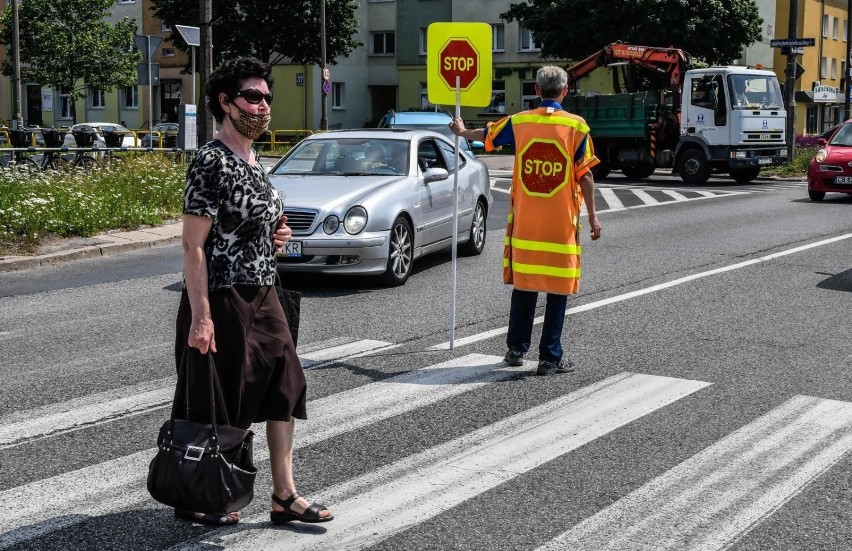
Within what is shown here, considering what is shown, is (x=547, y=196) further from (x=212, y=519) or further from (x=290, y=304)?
(x=212, y=519)

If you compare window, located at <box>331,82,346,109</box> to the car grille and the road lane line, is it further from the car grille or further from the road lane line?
the road lane line

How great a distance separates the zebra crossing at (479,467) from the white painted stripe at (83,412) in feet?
0.03

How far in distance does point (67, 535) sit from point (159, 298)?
6.19 m

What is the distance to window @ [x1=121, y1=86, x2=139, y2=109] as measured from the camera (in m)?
60.1

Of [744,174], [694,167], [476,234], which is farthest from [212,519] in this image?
Answer: [744,174]

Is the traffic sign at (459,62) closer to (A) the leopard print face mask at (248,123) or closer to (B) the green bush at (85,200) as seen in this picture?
(A) the leopard print face mask at (248,123)

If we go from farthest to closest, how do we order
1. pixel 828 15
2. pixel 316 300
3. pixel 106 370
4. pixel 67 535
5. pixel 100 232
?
pixel 828 15 < pixel 100 232 < pixel 316 300 < pixel 106 370 < pixel 67 535

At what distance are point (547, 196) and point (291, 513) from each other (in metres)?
3.33

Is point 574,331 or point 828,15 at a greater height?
point 828,15

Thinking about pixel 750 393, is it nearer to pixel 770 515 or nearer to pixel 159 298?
pixel 770 515

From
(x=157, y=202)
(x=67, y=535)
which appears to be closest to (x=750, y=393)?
(x=67, y=535)

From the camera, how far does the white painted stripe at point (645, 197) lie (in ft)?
72.8

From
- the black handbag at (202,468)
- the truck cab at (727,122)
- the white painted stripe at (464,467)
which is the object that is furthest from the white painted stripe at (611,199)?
the black handbag at (202,468)

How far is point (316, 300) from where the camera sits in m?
10.2
